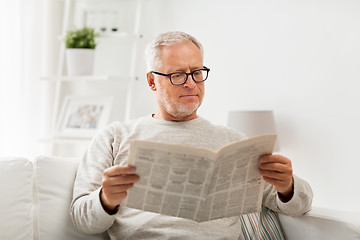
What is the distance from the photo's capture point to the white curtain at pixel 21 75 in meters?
2.95

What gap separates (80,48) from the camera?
299 cm

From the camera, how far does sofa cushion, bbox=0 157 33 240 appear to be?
1.42 meters

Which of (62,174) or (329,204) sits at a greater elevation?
(62,174)

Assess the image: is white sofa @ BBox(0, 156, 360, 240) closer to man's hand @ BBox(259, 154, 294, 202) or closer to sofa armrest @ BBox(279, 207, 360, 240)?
sofa armrest @ BBox(279, 207, 360, 240)

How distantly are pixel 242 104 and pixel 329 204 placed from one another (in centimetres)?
78

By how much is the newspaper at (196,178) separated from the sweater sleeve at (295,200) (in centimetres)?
23

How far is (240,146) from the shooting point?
1151 mm

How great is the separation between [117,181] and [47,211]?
48 centimetres

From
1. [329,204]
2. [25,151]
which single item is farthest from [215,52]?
[25,151]

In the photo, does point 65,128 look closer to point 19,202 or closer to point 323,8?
point 19,202

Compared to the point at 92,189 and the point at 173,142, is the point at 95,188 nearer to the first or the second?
the point at 92,189

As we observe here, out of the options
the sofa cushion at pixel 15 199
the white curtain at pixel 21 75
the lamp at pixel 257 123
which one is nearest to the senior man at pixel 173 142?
the sofa cushion at pixel 15 199

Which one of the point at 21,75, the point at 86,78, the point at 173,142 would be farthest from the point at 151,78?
the point at 21,75

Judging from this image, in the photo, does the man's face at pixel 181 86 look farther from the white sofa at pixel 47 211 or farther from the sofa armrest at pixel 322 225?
the sofa armrest at pixel 322 225
